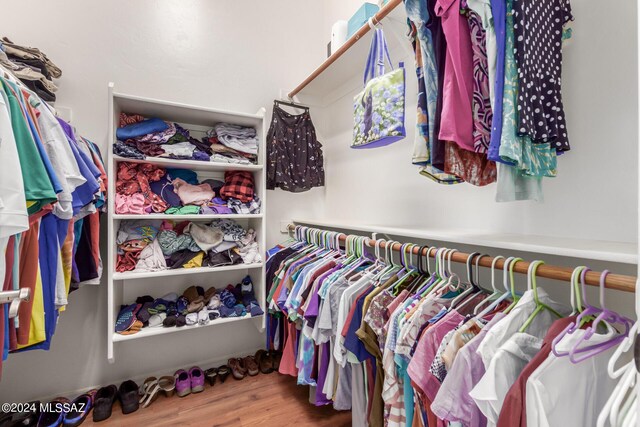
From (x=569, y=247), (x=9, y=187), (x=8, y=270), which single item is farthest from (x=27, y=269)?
(x=569, y=247)

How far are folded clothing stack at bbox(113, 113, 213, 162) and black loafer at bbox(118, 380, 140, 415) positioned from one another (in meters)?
1.35

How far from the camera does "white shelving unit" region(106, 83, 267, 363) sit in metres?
1.57

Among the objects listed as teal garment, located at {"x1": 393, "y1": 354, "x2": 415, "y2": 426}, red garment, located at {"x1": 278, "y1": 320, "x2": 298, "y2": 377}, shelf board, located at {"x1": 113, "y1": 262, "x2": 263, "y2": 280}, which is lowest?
red garment, located at {"x1": 278, "y1": 320, "x2": 298, "y2": 377}

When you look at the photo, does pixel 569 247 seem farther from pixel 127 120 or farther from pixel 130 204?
pixel 127 120

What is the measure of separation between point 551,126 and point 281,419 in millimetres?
1753

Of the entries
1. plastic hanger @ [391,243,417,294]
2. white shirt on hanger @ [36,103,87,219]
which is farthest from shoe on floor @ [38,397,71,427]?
plastic hanger @ [391,243,417,294]

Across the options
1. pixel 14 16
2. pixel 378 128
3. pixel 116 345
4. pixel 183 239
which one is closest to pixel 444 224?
pixel 378 128

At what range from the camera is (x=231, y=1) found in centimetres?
213

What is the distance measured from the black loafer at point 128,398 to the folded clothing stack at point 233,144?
1.46 m

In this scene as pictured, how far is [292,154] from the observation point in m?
2.00

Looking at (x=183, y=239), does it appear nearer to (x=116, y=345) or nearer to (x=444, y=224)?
(x=116, y=345)

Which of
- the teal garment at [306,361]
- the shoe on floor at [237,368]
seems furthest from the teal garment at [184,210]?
the shoe on floor at [237,368]

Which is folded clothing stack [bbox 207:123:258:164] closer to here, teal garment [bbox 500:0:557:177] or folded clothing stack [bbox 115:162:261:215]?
folded clothing stack [bbox 115:162:261:215]

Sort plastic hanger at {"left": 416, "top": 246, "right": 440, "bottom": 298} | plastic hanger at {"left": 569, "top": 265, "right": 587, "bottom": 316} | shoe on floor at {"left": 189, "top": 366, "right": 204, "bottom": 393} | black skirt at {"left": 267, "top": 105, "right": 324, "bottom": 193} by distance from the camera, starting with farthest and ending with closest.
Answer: black skirt at {"left": 267, "top": 105, "right": 324, "bottom": 193} → shoe on floor at {"left": 189, "top": 366, "right": 204, "bottom": 393} → plastic hanger at {"left": 416, "top": 246, "right": 440, "bottom": 298} → plastic hanger at {"left": 569, "top": 265, "right": 587, "bottom": 316}
